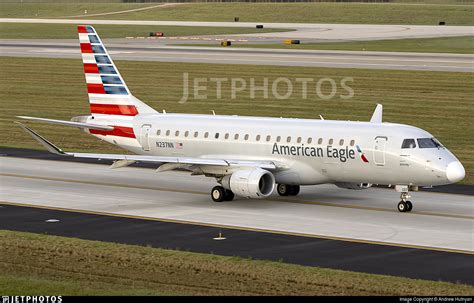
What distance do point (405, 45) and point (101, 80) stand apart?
283 ft

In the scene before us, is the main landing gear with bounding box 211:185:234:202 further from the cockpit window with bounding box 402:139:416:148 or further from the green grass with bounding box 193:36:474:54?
the green grass with bounding box 193:36:474:54

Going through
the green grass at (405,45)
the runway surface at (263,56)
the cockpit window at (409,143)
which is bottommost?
the cockpit window at (409,143)

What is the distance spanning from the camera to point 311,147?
44.0 metres

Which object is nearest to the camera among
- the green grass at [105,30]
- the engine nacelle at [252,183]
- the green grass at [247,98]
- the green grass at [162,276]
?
the green grass at [162,276]

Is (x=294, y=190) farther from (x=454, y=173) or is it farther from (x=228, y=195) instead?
(x=454, y=173)

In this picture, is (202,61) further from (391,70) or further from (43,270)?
(43,270)

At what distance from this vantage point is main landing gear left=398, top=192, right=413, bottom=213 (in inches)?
1688

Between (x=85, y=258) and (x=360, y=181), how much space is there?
1410cm

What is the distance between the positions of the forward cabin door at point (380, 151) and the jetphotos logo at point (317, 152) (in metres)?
0.44

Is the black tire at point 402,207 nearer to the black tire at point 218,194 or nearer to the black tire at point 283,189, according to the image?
the black tire at point 283,189

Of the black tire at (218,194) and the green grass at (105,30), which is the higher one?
the green grass at (105,30)

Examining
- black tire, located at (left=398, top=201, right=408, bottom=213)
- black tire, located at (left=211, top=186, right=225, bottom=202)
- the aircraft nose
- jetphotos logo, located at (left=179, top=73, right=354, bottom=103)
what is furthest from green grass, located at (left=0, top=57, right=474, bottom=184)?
black tire, located at (left=211, top=186, right=225, bottom=202)

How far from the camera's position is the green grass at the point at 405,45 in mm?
124688

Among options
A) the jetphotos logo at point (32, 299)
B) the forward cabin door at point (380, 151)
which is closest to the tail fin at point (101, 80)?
the forward cabin door at point (380, 151)
